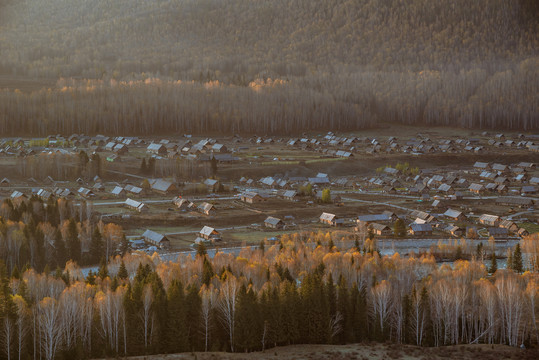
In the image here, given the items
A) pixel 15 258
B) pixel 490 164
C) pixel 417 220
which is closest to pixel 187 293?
pixel 15 258

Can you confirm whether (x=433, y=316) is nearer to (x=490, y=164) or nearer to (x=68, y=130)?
(x=490, y=164)

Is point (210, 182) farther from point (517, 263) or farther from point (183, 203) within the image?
point (517, 263)

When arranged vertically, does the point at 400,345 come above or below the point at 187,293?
below

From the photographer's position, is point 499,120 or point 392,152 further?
point 499,120

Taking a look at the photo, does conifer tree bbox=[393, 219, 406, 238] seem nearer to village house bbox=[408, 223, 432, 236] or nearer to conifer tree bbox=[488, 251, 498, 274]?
village house bbox=[408, 223, 432, 236]

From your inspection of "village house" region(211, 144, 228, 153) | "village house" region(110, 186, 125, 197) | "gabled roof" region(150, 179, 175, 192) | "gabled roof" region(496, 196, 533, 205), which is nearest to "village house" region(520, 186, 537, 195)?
"gabled roof" region(496, 196, 533, 205)
